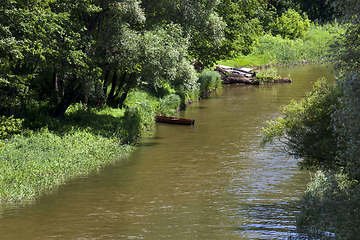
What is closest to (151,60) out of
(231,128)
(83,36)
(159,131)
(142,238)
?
(83,36)

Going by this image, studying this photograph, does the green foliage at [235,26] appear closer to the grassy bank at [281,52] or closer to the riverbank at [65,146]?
the riverbank at [65,146]

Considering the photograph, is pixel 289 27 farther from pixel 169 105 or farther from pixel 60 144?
pixel 60 144

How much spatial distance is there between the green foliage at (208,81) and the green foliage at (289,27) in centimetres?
3997

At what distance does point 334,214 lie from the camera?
9852mm

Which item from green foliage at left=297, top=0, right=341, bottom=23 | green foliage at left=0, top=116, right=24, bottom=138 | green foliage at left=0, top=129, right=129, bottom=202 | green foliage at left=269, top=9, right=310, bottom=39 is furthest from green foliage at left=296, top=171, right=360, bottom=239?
green foliage at left=297, top=0, right=341, bottom=23

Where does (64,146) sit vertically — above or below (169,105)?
below

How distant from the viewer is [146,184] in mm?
16531

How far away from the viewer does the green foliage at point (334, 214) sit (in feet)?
29.9

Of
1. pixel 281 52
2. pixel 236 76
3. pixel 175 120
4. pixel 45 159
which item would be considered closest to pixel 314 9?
pixel 281 52

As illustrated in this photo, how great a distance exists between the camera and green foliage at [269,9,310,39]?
258ft

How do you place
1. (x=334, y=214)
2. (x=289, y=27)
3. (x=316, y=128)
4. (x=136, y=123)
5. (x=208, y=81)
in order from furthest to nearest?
(x=289, y=27) → (x=208, y=81) → (x=136, y=123) → (x=316, y=128) → (x=334, y=214)

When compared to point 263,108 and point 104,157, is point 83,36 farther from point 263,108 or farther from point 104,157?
point 263,108

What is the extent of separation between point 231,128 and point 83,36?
1055cm

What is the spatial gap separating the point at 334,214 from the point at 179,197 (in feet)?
20.5
